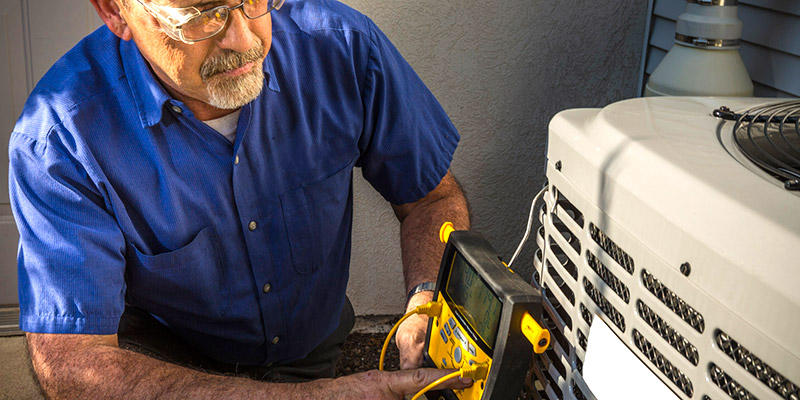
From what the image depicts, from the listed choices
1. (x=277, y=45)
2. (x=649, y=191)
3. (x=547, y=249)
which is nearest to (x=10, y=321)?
(x=277, y=45)

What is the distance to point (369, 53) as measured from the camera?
1.48m

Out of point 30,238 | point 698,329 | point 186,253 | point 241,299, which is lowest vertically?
point 241,299

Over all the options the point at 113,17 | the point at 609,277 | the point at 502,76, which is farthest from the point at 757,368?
the point at 502,76

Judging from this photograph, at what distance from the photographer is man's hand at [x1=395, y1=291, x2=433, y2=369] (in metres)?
1.25

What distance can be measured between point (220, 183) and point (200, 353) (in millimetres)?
441

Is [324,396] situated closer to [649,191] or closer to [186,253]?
[186,253]

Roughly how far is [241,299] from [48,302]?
1.28 ft

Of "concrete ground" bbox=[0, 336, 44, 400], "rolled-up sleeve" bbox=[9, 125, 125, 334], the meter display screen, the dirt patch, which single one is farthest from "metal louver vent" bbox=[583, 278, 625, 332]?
"concrete ground" bbox=[0, 336, 44, 400]

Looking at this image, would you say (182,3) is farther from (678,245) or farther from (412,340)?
(678,245)

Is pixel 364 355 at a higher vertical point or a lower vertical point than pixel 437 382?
lower

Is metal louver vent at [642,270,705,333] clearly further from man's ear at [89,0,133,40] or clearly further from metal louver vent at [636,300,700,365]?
man's ear at [89,0,133,40]

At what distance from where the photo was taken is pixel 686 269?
645mm

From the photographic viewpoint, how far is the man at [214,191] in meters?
1.18

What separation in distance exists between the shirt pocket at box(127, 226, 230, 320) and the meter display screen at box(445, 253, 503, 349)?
1.78 feet
